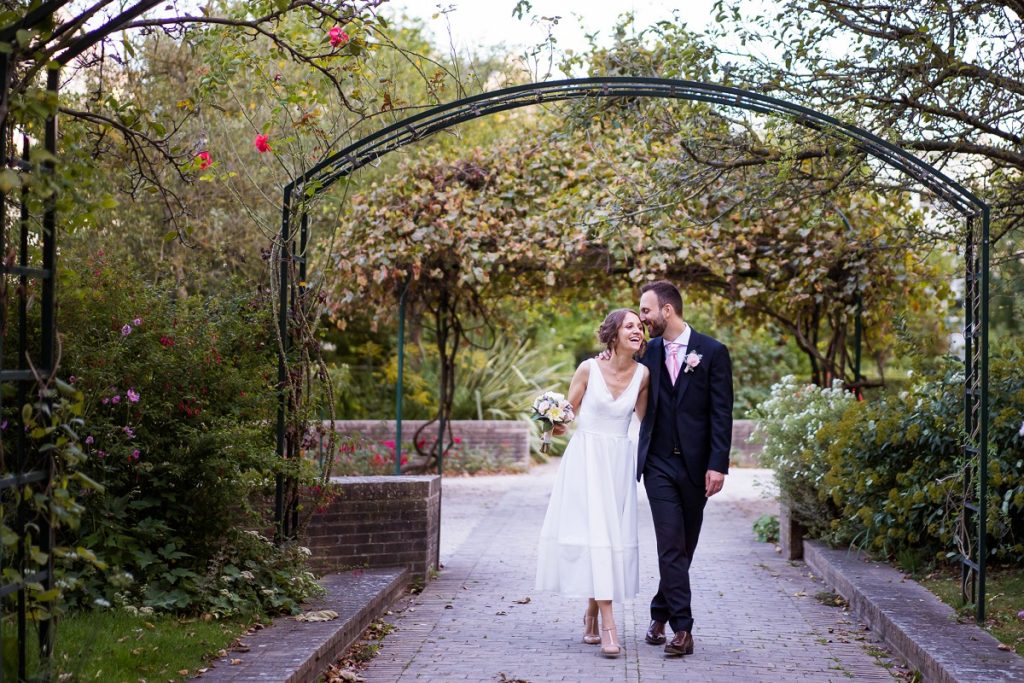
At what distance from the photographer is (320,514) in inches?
325

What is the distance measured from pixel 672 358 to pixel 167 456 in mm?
3016

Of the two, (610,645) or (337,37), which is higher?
(337,37)

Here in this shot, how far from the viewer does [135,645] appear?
205 inches

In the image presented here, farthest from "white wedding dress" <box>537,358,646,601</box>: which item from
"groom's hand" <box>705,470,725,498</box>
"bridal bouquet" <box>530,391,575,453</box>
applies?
"groom's hand" <box>705,470,725,498</box>

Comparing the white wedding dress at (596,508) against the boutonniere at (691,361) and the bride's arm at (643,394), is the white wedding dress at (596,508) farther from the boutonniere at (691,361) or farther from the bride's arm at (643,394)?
the boutonniere at (691,361)

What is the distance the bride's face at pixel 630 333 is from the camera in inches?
256

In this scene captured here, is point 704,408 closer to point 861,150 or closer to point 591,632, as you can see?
point 591,632

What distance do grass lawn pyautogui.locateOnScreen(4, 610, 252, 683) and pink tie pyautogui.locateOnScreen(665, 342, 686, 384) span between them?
276 cm

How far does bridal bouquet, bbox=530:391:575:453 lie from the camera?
22.0 ft

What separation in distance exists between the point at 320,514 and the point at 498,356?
12700 mm

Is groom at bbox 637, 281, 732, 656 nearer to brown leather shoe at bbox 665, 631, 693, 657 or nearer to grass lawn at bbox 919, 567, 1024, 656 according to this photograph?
brown leather shoe at bbox 665, 631, 693, 657

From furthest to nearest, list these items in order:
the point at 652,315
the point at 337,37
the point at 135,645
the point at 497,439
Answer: the point at 497,439, the point at 652,315, the point at 337,37, the point at 135,645

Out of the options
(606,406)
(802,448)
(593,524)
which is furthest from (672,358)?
(802,448)

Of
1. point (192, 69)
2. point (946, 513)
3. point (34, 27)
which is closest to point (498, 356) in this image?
point (192, 69)
